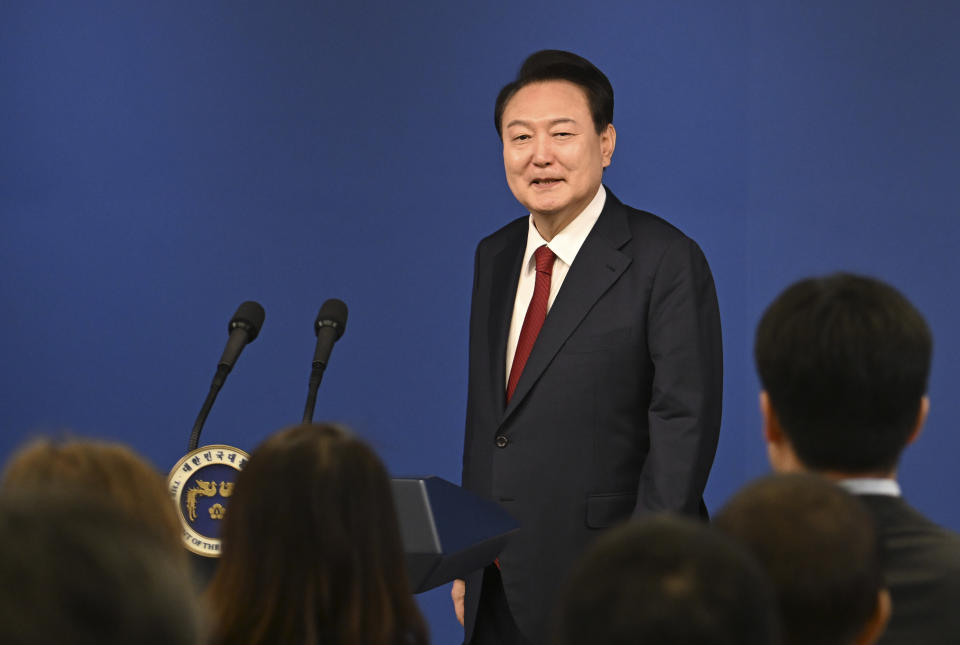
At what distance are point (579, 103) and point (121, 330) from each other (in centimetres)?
161

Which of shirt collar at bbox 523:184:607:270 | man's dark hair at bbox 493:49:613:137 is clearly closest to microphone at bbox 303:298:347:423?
shirt collar at bbox 523:184:607:270

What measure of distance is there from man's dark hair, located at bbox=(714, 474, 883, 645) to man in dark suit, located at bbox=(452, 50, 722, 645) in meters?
1.26

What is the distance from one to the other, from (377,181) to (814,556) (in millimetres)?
2723

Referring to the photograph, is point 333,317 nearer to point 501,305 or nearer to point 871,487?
point 501,305

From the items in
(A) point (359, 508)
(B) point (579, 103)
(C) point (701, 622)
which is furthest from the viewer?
(B) point (579, 103)

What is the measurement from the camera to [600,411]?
2.22 meters

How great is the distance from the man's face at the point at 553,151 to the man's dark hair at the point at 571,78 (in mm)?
16

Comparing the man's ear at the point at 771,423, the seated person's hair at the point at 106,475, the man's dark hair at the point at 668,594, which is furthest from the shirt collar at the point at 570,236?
the man's dark hair at the point at 668,594

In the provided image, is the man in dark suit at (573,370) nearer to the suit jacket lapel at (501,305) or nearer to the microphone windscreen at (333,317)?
the suit jacket lapel at (501,305)

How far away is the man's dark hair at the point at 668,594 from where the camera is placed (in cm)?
59

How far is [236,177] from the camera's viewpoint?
3377 millimetres

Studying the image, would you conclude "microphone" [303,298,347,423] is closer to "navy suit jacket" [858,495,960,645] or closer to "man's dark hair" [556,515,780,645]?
"navy suit jacket" [858,495,960,645]

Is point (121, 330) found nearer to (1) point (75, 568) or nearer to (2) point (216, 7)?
(2) point (216, 7)

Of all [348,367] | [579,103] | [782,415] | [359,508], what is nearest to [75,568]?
[359,508]
